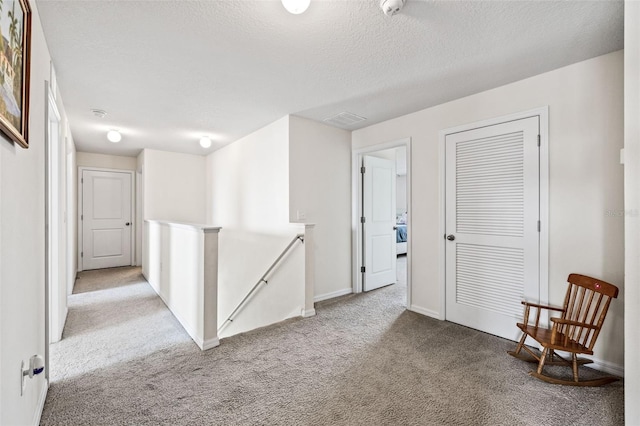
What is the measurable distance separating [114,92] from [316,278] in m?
2.96

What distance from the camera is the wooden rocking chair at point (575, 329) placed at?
196cm

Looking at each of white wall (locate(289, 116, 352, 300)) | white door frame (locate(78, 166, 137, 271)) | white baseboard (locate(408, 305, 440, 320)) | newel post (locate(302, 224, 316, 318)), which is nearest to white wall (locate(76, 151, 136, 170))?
white door frame (locate(78, 166, 137, 271))

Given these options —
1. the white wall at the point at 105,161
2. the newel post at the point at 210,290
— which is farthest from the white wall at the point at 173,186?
the newel post at the point at 210,290

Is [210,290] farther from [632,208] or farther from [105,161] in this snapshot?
[105,161]

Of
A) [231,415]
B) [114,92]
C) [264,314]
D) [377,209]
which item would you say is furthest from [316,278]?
[114,92]

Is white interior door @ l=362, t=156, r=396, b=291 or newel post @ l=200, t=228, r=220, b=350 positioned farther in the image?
white interior door @ l=362, t=156, r=396, b=291

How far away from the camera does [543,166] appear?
2.48 meters

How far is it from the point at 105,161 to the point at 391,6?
20.8ft

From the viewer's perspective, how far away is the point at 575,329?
2184 millimetres

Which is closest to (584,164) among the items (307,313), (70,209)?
(307,313)

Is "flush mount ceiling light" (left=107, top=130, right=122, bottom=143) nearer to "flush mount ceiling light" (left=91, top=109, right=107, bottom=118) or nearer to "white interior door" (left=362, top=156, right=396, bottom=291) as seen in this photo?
"flush mount ceiling light" (left=91, top=109, right=107, bottom=118)

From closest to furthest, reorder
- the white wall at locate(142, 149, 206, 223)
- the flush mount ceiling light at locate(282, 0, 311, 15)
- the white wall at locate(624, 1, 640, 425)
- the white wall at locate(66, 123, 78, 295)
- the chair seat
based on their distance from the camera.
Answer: the white wall at locate(624, 1, 640, 425), the flush mount ceiling light at locate(282, 0, 311, 15), the chair seat, the white wall at locate(66, 123, 78, 295), the white wall at locate(142, 149, 206, 223)

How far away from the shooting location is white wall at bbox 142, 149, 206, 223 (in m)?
5.38

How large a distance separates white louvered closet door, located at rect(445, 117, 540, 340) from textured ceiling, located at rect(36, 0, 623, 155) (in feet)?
1.83
